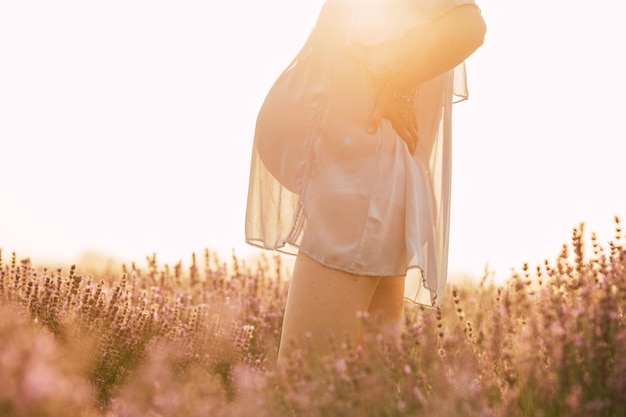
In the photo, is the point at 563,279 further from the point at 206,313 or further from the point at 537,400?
the point at 206,313

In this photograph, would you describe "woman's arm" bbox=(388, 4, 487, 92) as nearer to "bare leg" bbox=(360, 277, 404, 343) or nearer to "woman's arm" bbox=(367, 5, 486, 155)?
"woman's arm" bbox=(367, 5, 486, 155)

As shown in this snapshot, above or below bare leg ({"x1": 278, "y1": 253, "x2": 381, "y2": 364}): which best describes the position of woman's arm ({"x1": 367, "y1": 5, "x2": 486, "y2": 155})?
above

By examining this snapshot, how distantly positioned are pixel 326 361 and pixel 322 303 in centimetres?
21

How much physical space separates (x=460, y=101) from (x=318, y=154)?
1115mm

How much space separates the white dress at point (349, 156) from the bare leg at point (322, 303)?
50 mm

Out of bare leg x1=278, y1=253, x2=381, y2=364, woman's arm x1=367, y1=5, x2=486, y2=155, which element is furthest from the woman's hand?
bare leg x1=278, y1=253, x2=381, y2=364

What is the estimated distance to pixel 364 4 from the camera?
2545 millimetres

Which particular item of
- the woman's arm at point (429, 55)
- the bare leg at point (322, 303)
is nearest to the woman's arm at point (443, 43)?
the woman's arm at point (429, 55)

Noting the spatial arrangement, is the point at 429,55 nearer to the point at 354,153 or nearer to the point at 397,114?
the point at 397,114

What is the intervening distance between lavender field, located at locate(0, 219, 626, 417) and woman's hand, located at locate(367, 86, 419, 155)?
24.0 inches

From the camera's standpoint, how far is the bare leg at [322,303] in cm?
240

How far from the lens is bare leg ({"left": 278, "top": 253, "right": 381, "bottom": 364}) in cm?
240

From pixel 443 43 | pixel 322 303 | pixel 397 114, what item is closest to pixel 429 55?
pixel 443 43

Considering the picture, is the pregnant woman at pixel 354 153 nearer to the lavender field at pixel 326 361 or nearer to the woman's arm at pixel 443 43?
the woman's arm at pixel 443 43
